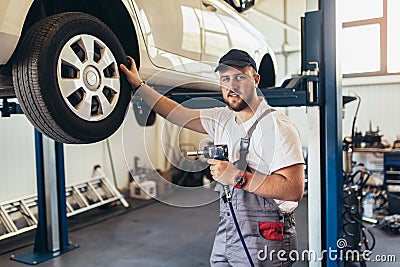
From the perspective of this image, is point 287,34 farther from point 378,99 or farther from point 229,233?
point 229,233

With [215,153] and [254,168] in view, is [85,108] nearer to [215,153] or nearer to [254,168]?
[215,153]

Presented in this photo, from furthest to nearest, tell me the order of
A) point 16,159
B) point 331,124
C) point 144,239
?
point 16,159 → point 144,239 → point 331,124

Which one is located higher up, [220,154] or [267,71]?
[267,71]

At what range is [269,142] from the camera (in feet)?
5.70

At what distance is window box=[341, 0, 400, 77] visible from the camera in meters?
6.09

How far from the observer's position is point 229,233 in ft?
6.25

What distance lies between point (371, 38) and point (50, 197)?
16.8ft

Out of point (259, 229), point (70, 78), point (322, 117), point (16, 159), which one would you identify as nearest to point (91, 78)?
point (70, 78)

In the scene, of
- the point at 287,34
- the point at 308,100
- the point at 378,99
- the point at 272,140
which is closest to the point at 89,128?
the point at 272,140

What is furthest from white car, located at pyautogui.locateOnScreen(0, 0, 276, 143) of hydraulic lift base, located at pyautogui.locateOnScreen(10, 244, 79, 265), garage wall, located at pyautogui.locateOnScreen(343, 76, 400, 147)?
garage wall, located at pyautogui.locateOnScreen(343, 76, 400, 147)

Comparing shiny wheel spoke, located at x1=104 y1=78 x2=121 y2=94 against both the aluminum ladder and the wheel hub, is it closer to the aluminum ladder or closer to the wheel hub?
the wheel hub

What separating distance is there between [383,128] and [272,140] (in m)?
5.13

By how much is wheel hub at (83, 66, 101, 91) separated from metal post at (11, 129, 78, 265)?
2470mm

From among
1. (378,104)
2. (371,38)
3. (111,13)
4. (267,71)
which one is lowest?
(378,104)
